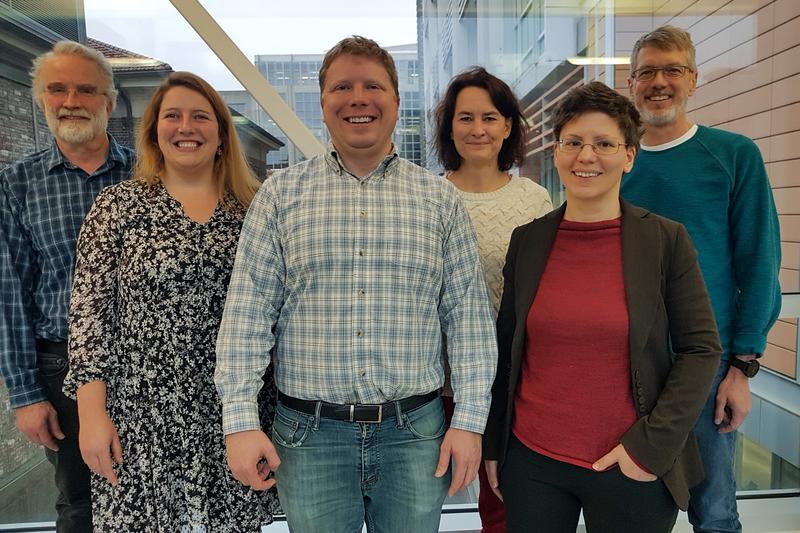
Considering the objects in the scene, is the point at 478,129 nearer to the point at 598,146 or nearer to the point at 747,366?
the point at 598,146

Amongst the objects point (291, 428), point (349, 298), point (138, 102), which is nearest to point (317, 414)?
point (291, 428)

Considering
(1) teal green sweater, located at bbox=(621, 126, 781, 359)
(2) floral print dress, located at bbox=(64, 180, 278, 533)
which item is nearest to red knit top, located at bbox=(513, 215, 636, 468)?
(1) teal green sweater, located at bbox=(621, 126, 781, 359)

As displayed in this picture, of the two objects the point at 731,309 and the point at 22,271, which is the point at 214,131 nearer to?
the point at 22,271

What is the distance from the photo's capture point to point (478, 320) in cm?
141

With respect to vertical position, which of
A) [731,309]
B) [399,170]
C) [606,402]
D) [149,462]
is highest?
[399,170]

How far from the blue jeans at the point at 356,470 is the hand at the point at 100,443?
0.44 metres

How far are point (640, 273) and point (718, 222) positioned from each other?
1.80 feet

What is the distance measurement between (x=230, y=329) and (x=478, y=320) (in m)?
0.64

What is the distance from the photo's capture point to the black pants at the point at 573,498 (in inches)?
49.7

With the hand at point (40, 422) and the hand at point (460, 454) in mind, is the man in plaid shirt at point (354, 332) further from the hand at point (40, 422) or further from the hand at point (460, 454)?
the hand at point (40, 422)

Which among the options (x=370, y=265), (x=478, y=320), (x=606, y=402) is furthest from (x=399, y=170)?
(x=606, y=402)

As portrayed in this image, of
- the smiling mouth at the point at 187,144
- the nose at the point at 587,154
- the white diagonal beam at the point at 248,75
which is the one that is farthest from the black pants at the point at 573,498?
the white diagonal beam at the point at 248,75

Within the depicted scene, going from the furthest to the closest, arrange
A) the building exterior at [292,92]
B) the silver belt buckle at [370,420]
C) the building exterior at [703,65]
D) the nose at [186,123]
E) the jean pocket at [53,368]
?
the building exterior at [703,65] → the building exterior at [292,92] → the jean pocket at [53,368] → the nose at [186,123] → the silver belt buckle at [370,420]

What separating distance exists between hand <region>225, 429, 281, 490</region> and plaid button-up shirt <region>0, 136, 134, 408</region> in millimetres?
814
